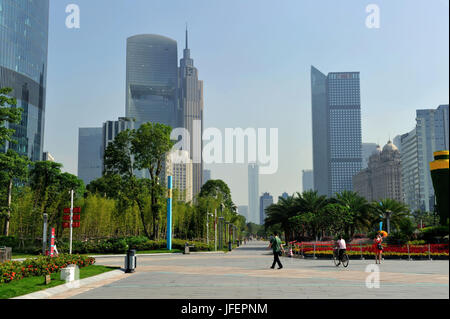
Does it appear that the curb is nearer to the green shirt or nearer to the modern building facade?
the green shirt

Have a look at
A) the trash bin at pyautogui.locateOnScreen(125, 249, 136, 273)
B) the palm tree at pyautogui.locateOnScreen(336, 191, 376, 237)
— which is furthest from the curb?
the palm tree at pyautogui.locateOnScreen(336, 191, 376, 237)

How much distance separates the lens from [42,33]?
403 feet

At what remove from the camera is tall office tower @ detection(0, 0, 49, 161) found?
108m

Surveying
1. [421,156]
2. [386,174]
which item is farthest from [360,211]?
[421,156]

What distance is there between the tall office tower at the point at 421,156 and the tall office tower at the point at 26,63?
121 meters

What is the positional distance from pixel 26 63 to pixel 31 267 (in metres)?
112

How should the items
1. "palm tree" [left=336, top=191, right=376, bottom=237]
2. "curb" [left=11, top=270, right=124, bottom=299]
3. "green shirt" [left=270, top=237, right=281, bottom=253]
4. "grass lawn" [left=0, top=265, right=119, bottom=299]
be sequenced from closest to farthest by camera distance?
"curb" [left=11, top=270, right=124, bottom=299], "grass lawn" [left=0, top=265, right=119, bottom=299], "green shirt" [left=270, top=237, right=281, bottom=253], "palm tree" [left=336, top=191, right=376, bottom=237]

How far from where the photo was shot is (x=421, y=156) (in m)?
169

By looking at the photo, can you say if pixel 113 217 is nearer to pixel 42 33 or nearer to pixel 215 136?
pixel 215 136

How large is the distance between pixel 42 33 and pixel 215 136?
12439cm

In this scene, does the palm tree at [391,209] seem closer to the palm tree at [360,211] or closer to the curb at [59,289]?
the palm tree at [360,211]

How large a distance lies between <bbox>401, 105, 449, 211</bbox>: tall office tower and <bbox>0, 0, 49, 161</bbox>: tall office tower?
12086 cm

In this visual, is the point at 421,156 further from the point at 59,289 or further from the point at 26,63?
the point at 59,289

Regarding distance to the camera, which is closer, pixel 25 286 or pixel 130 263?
pixel 25 286
